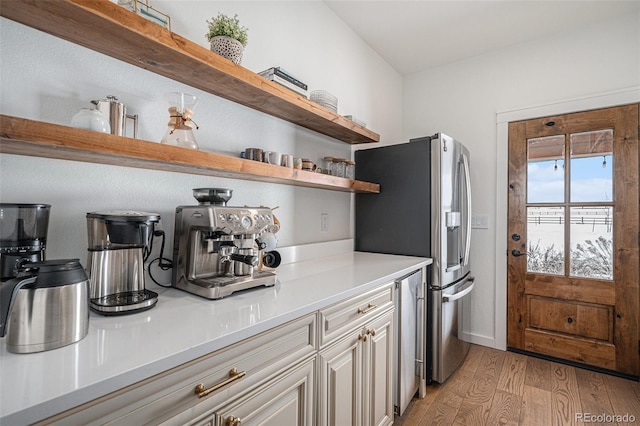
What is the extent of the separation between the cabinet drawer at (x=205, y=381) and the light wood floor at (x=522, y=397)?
3.97 feet

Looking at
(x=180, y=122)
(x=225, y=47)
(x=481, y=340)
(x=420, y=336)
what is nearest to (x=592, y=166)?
(x=481, y=340)

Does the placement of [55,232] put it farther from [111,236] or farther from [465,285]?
[465,285]

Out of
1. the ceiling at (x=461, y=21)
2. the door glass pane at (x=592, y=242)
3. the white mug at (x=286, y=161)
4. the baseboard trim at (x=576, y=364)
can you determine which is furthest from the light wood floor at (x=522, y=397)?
the ceiling at (x=461, y=21)

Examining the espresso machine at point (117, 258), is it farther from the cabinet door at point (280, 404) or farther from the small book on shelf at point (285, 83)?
the small book on shelf at point (285, 83)

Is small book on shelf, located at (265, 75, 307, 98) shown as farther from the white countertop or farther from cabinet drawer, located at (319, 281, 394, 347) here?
cabinet drawer, located at (319, 281, 394, 347)

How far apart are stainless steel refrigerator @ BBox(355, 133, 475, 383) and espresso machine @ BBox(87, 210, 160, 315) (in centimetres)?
169

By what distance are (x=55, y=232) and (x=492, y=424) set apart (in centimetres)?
226

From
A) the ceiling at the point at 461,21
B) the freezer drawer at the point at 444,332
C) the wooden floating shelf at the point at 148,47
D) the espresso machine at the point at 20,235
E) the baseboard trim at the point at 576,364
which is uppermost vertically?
the ceiling at the point at 461,21

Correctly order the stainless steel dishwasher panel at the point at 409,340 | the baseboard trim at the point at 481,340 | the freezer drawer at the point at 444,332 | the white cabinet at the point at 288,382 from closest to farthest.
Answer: the white cabinet at the point at 288,382, the stainless steel dishwasher panel at the point at 409,340, the freezer drawer at the point at 444,332, the baseboard trim at the point at 481,340

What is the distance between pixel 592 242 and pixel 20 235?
Answer: 10.8 ft

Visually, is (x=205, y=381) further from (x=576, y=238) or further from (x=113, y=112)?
(x=576, y=238)

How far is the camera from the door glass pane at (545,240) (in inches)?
96.1

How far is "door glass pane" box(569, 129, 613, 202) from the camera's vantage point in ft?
7.48

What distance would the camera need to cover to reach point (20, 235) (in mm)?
810
